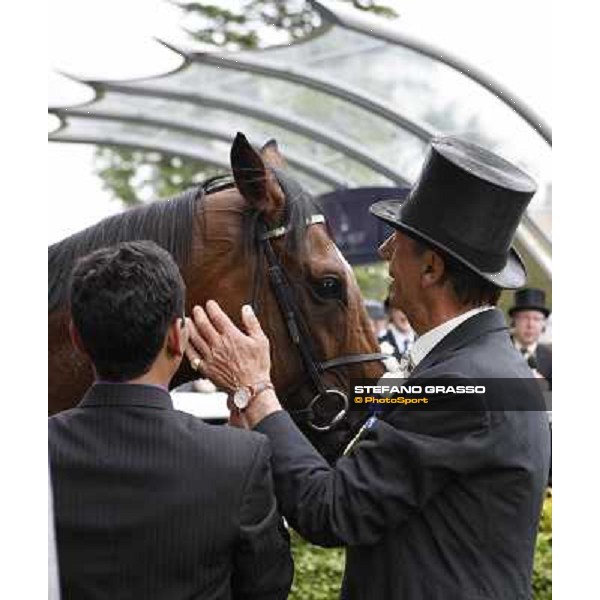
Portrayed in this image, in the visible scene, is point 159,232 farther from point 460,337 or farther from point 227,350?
point 460,337

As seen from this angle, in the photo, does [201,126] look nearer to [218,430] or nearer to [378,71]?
[378,71]

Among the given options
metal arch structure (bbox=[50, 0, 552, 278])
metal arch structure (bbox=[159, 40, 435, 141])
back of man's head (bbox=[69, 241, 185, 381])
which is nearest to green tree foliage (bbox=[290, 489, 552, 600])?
metal arch structure (bbox=[50, 0, 552, 278])

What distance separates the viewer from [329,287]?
9.23 feet

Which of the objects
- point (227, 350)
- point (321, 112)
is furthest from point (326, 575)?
point (321, 112)

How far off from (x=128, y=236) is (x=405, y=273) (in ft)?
2.54

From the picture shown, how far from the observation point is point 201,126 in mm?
7512

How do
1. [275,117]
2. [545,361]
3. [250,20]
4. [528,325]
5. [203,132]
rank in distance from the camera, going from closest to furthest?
[545,361]
[250,20]
[528,325]
[275,117]
[203,132]

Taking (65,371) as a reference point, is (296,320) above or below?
above

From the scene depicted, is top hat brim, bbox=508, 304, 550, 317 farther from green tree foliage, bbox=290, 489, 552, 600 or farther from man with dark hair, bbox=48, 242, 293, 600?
man with dark hair, bbox=48, 242, 293, 600

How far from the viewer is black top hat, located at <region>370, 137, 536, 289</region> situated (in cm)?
226

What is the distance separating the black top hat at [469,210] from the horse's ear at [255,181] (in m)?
0.52

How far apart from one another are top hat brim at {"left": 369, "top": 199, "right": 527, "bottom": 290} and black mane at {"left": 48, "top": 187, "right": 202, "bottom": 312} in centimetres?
53
